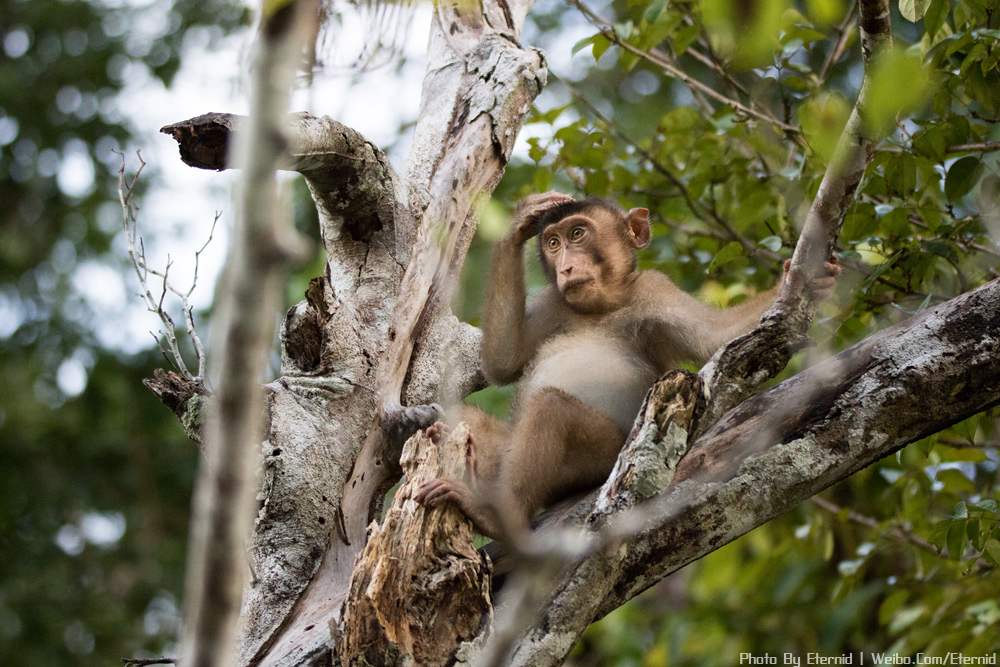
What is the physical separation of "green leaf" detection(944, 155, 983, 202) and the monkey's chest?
1.43 metres

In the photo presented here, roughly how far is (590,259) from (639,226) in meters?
0.38

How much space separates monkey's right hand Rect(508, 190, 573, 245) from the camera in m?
4.19

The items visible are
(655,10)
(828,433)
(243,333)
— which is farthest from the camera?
(655,10)

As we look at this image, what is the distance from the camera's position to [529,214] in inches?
165

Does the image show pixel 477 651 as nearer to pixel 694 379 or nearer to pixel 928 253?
pixel 694 379

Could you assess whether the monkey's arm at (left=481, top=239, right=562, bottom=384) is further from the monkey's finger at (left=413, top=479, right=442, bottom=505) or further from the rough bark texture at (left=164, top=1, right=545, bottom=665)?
the monkey's finger at (left=413, top=479, right=442, bottom=505)

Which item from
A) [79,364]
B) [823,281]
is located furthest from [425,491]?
[79,364]

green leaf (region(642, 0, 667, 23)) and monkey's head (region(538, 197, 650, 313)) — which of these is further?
monkey's head (region(538, 197, 650, 313))

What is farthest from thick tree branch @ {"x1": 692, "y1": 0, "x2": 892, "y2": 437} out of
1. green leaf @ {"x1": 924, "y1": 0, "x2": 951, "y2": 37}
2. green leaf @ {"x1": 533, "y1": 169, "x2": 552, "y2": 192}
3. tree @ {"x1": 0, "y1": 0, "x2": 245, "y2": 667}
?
tree @ {"x1": 0, "y1": 0, "x2": 245, "y2": 667}

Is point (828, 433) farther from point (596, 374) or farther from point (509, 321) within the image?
point (509, 321)

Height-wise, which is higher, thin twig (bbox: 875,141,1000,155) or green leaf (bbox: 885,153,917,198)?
thin twig (bbox: 875,141,1000,155)

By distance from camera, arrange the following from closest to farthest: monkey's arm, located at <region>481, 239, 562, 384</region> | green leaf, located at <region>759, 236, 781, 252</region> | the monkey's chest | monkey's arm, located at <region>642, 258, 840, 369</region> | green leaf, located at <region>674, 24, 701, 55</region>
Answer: green leaf, located at <region>759, 236, 781, 252</region> → monkey's arm, located at <region>642, 258, 840, 369</region> → the monkey's chest → green leaf, located at <region>674, 24, 701, 55</region> → monkey's arm, located at <region>481, 239, 562, 384</region>

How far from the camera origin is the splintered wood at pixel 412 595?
7.82ft

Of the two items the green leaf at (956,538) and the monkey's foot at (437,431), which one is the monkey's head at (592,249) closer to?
the monkey's foot at (437,431)
